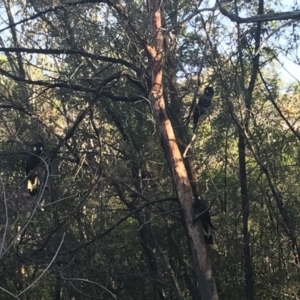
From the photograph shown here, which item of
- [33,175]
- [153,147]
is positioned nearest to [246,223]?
[153,147]

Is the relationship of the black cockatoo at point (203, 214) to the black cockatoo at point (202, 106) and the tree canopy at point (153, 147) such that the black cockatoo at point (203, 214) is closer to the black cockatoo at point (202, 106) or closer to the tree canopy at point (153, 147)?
the tree canopy at point (153, 147)

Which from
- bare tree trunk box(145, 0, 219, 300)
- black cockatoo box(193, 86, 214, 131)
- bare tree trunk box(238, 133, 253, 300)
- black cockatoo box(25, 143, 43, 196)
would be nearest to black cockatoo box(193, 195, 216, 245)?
bare tree trunk box(145, 0, 219, 300)

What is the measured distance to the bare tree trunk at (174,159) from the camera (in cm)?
596

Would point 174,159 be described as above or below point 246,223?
above

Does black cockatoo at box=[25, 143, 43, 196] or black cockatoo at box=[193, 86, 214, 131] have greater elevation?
black cockatoo at box=[193, 86, 214, 131]

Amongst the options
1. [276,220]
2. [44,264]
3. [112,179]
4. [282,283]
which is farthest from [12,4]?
[282,283]

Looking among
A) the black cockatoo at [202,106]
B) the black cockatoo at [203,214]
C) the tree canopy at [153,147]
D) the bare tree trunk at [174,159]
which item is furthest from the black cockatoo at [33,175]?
the black cockatoo at [202,106]

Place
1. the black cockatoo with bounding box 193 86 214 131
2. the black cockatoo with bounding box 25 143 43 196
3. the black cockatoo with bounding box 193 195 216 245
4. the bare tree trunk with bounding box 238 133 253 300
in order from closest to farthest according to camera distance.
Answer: the black cockatoo with bounding box 25 143 43 196
the black cockatoo with bounding box 193 195 216 245
the black cockatoo with bounding box 193 86 214 131
the bare tree trunk with bounding box 238 133 253 300

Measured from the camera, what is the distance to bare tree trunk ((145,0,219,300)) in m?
5.96

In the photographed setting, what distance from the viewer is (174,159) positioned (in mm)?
6109

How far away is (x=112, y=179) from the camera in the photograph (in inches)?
259

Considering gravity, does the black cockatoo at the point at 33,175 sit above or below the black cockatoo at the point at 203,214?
above

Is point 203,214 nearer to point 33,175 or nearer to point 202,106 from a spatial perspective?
point 202,106

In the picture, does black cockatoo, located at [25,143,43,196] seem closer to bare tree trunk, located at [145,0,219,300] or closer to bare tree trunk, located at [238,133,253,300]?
bare tree trunk, located at [145,0,219,300]
